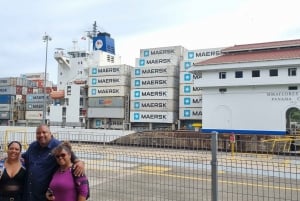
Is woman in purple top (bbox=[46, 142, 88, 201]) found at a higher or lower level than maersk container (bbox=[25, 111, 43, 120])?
lower

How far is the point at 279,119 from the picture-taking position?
1201 inches

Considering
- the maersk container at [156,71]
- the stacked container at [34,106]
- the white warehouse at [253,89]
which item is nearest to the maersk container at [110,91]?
the maersk container at [156,71]

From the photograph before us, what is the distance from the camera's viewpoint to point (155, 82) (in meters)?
46.9

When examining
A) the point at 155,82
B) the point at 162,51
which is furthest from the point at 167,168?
the point at 162,51

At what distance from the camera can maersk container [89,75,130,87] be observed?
49781 mm

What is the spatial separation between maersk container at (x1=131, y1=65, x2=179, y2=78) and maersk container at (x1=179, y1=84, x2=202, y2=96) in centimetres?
270

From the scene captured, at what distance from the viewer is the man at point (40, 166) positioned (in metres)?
3.02

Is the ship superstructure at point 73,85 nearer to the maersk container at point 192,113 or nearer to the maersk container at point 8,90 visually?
the maersk container at point 8,90

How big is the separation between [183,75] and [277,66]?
647 inches

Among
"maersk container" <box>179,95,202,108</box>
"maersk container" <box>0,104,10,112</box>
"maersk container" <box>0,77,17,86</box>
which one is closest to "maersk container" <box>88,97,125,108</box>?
"maersk container" <box>179,95,202,108</box>

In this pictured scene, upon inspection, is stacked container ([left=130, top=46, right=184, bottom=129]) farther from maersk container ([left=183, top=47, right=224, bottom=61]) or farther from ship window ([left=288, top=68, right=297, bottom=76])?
ship window ([left=288, top=68, right=297, bottom=76])

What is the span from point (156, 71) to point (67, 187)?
44.7 meters

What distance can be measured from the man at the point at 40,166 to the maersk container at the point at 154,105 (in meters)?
42.2

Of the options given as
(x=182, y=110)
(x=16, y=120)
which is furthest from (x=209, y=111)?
(x=16, y=120)
